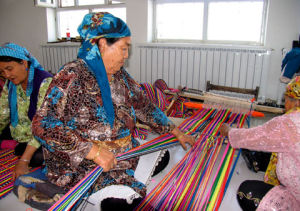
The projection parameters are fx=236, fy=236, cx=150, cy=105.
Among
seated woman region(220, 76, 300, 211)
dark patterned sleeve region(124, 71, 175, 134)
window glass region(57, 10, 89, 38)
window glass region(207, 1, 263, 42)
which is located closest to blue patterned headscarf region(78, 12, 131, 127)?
dark patterned sleeve region(124, 71, 175, 134)

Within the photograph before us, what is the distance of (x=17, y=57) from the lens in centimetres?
166

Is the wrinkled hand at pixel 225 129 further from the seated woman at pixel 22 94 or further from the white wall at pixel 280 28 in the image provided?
the white wall at pixel 280 28

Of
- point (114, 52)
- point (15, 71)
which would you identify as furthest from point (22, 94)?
point (114, 52)

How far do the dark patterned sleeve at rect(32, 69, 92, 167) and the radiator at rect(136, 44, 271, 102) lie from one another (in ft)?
9.50

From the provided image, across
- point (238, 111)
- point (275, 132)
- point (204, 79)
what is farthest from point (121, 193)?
point (204, 79)

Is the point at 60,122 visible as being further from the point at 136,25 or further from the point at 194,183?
the point at 136,25

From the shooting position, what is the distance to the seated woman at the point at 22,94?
1.66 metres

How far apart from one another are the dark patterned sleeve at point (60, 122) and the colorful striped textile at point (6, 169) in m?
0.97

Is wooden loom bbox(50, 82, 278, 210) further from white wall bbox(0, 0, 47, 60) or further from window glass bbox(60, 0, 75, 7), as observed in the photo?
white wall bbox(0, 0, 47, 60)

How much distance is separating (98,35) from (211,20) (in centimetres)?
311

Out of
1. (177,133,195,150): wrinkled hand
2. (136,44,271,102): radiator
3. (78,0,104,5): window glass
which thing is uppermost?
(78,0,104,5): window glass

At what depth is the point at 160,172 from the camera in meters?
2.08

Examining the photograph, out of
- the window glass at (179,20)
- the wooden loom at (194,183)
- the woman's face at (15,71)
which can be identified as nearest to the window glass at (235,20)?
the window glass at (179,20)

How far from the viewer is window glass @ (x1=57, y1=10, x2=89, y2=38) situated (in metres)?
4.96
